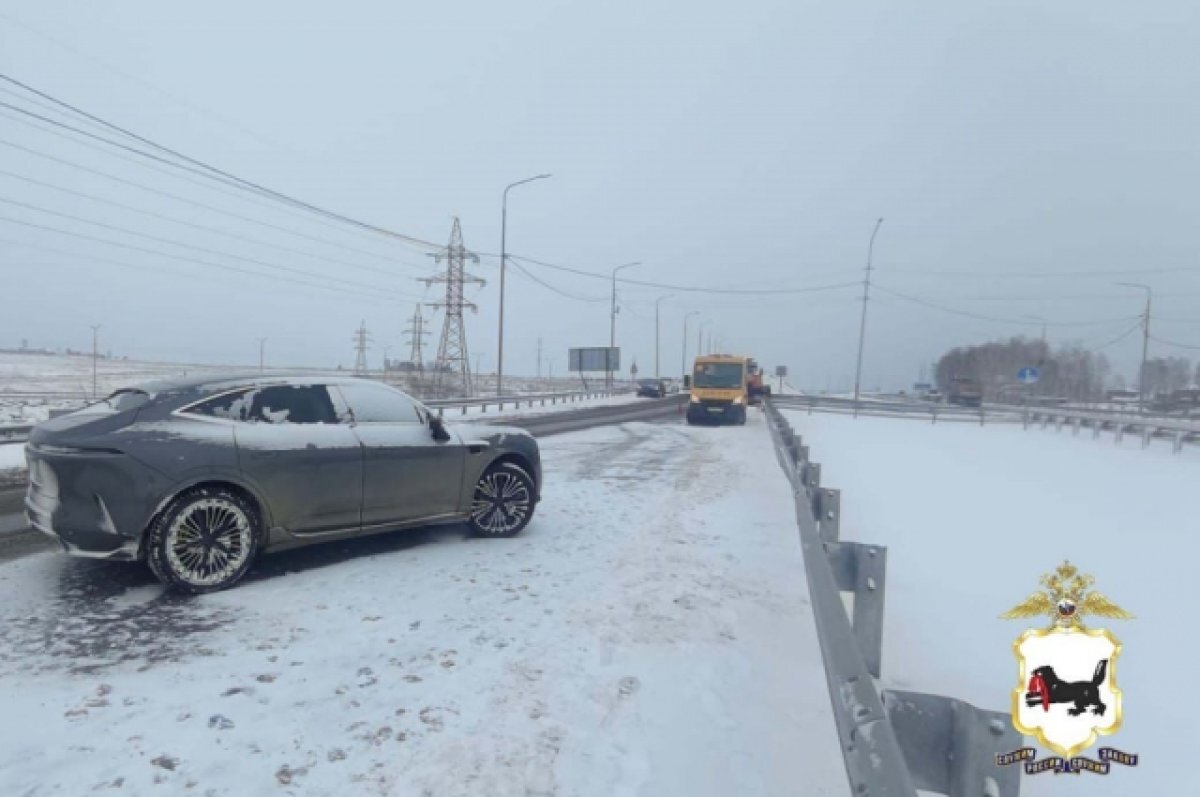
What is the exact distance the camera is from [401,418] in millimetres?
6332

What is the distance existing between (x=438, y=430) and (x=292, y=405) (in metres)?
1.37

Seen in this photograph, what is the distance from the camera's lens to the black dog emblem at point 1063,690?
1.96 metres

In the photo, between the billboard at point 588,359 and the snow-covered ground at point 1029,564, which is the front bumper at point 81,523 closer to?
the snow-covered ground at point 1029,564

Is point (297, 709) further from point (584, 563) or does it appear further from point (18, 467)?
point (18, 467)

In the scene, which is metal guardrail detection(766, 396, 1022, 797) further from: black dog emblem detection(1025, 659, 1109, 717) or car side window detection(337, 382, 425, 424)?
car side window detection(337, 382, 425, 424)

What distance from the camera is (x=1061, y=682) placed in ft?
6.46

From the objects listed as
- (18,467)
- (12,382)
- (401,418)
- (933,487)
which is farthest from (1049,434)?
(12,382)

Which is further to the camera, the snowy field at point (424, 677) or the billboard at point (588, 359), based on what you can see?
the billboard at point (588, 359)

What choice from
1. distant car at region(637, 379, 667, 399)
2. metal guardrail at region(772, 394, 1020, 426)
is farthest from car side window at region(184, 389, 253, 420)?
distant car at region(637, 379, 667, 399)

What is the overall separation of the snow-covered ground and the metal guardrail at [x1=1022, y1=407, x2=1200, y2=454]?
11.4 ft

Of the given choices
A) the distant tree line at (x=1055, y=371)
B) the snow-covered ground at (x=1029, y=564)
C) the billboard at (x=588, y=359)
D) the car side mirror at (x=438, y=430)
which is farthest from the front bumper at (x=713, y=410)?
the distant tree line at (x=1055, y=371)

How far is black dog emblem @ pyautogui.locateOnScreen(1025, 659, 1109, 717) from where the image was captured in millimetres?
1956

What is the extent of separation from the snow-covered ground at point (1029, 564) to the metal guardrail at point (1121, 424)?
3.46 m

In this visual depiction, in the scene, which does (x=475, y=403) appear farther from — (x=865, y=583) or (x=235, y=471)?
(x=865, y=583)
